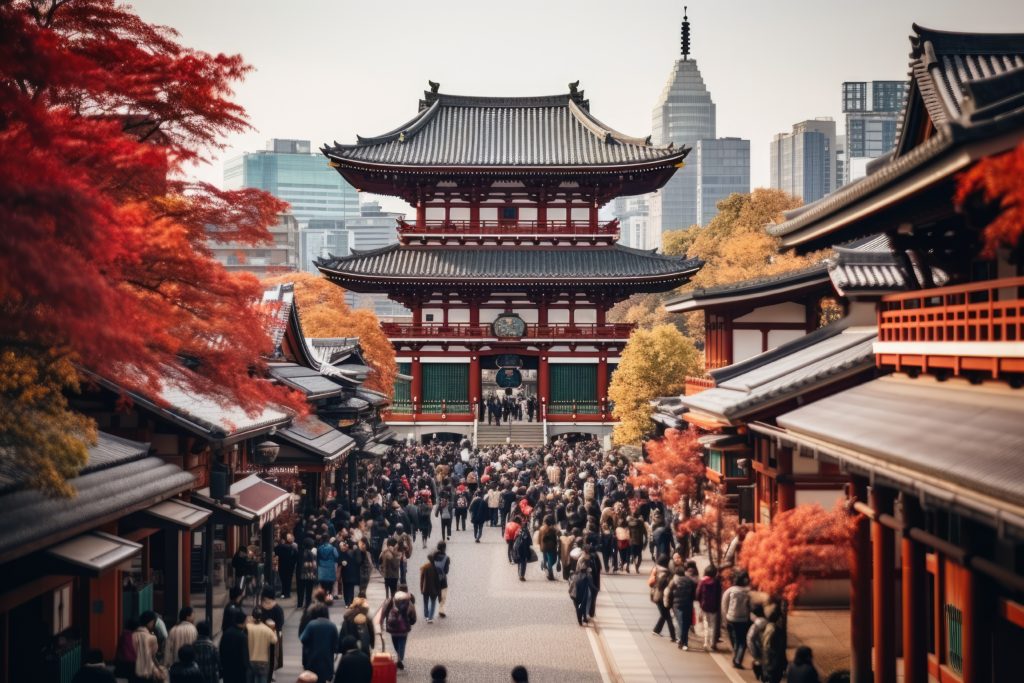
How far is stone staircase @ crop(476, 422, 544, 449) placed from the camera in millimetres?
50938

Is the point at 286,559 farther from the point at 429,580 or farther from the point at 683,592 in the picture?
the point at 683,592

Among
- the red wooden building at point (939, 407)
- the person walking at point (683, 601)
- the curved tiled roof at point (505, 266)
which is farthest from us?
the curved tiled roof at point (505, 266)

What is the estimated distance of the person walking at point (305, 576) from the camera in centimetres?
2117

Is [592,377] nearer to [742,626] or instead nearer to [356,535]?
[356,535]

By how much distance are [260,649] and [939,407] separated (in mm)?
9184

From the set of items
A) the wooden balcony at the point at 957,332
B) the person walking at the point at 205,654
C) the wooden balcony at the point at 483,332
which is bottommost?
the person walking at the point at 205,654

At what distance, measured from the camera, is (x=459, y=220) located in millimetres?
55625

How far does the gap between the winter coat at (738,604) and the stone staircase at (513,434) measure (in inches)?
1312

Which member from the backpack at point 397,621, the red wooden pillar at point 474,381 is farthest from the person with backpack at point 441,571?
the red wooden pillar at point 474,381

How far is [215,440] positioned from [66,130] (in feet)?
22.6

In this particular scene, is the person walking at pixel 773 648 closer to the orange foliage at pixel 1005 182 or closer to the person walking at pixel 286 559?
the orange foliage at pixel 1005 182

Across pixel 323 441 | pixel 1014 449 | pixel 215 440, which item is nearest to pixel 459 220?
pixel 323 441

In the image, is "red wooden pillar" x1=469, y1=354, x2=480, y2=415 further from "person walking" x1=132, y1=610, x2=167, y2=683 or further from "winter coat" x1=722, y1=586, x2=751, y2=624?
"person walking" x1=132, y1=610, x2=167, y2=683

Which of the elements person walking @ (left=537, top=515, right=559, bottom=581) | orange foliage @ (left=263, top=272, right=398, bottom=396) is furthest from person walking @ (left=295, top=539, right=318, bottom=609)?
orange foliage @ (left=263, top=272, right=398, bottom=396)
